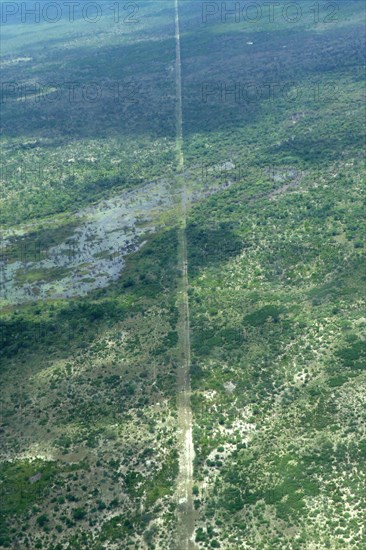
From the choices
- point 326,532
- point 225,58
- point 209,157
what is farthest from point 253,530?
point 225,58

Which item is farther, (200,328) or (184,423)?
(200,328)

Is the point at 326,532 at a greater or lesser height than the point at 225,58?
lesser

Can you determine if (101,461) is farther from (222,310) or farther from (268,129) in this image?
(268,129)

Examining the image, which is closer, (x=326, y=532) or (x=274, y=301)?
(x=326, y=532)

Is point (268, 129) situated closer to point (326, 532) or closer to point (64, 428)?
point (64, 428)

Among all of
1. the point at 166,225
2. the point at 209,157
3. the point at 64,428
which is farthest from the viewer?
the point at 209,157

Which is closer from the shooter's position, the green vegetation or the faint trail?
the faint trail

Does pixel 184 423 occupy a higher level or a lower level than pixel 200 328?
lower

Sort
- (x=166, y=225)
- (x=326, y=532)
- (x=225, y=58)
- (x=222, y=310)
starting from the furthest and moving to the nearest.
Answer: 1. (x=225, y=58)
2. (x=166, y=225)
3. (x=222, y=310)
4. (x=326, y=532)

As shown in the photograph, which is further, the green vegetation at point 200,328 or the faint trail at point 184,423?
the green vegetation at point 200,328
